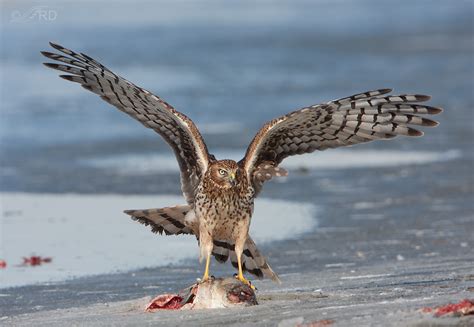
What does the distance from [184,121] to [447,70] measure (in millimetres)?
17494

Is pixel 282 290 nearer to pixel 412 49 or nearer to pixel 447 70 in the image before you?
pixel 447 70

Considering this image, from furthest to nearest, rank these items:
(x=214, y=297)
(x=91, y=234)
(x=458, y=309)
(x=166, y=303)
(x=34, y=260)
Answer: (x=91, y=234), (x=34, y=260), (x=166, y=303), (x=214, y=297), (x=458, y=309)

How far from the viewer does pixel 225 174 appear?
24.1ft

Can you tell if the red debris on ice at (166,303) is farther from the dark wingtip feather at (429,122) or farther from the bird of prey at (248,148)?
the dark wingtip feather at (429,122)

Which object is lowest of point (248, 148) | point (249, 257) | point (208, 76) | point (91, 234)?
point (249, 257)

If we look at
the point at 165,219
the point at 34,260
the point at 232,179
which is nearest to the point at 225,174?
the point at 232,179

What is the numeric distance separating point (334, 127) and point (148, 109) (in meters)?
1.16

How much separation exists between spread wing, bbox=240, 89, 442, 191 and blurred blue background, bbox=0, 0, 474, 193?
4.39m

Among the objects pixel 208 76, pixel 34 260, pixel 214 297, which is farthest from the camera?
pixel 208 76

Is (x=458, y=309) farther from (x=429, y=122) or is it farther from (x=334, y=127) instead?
(x=334, y=127)

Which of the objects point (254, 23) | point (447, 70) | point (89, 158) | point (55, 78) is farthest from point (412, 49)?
point (89, 158)

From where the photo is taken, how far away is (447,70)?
963 inches

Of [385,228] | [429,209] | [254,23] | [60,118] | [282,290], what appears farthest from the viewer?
[254,23]

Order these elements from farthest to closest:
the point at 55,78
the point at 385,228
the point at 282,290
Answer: the point at 55,78
the point at 385,228
the point at 282,290
